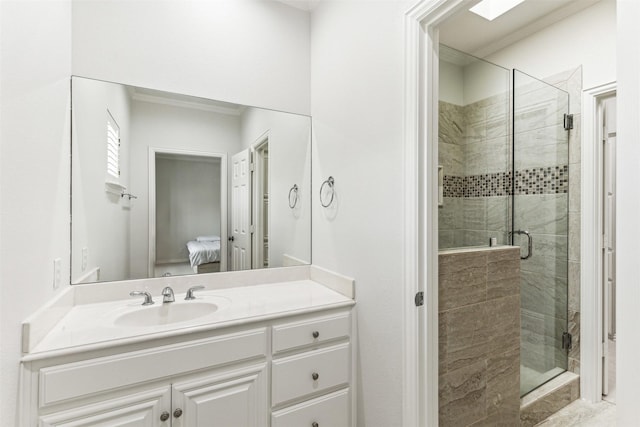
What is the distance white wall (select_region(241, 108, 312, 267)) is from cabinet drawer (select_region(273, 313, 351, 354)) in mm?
592

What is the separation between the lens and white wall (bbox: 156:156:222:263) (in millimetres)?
1753

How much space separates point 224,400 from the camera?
1281 millimetres

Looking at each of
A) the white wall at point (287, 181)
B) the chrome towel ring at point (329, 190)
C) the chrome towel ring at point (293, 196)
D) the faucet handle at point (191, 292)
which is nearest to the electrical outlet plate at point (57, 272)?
the faucet handle at point (191, 292)

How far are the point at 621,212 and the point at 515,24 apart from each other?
2.23 m

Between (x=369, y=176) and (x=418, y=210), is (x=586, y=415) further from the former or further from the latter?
(x=369, y=176)

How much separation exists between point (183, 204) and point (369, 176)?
1.09 meters

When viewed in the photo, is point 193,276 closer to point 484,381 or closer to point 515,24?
point 484,381

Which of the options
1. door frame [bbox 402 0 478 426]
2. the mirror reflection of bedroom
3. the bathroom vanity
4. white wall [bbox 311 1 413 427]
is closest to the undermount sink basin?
the bathroom vanity

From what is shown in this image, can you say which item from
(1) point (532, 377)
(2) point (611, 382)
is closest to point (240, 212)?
(1) point (532, 377)

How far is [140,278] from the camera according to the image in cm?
167

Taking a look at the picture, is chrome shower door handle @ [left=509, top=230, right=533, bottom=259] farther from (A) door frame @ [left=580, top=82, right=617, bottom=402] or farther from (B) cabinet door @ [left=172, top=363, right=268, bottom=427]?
(B) cabinet door @ [left=172, top=363, right=268, bottom=427]

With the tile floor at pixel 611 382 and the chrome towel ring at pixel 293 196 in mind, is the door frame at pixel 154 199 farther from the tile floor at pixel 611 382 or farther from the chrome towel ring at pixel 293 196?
the tile floor at pixel 611 382

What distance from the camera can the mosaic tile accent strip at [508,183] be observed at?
2.21 m

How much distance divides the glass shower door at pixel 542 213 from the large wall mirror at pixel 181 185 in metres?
1.57
